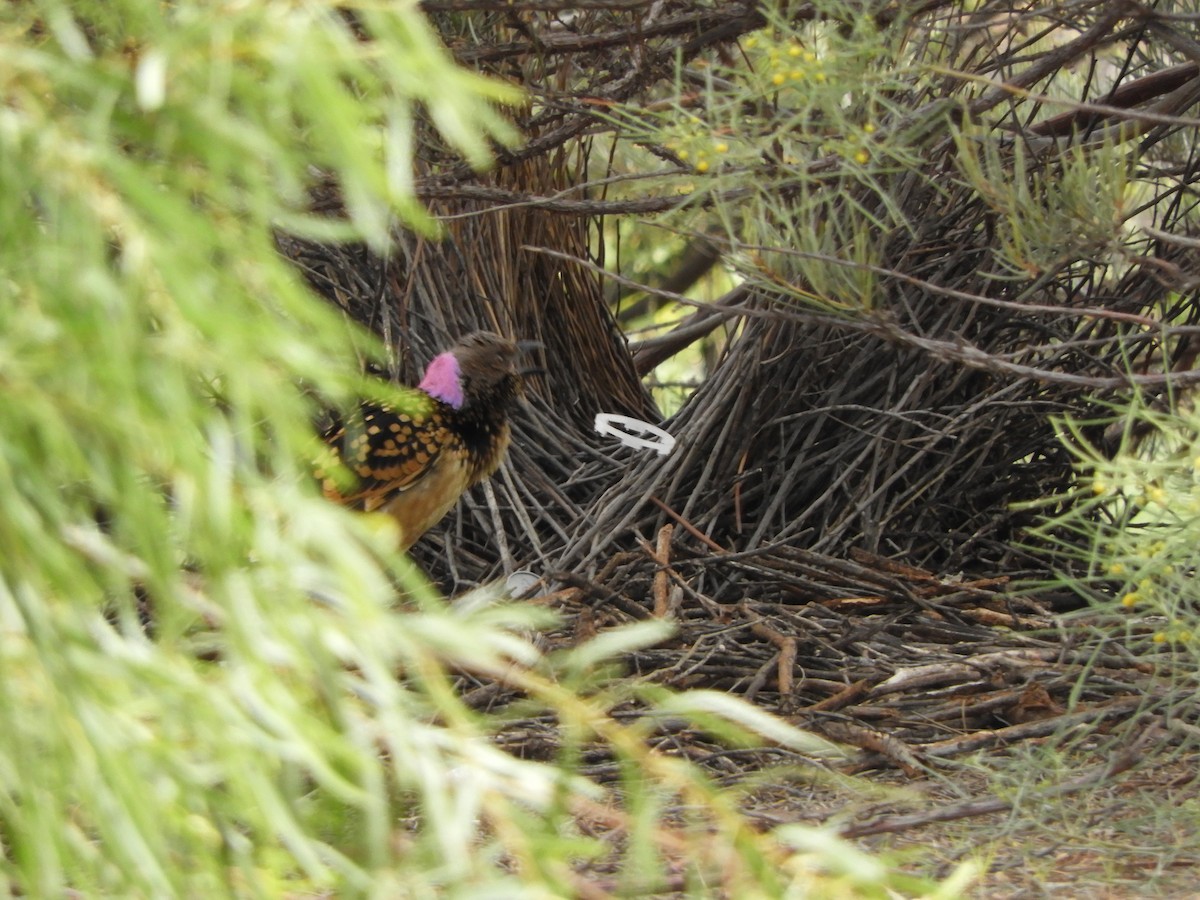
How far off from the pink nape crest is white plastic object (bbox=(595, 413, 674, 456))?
36cm

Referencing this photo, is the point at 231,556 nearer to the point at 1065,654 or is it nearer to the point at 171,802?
the point at 171,802

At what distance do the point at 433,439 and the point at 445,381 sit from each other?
124mm

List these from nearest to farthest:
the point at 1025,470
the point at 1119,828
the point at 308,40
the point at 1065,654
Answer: the point at 308,40, the point at 1119,828, the point at 1065,654, the point at 1025,470

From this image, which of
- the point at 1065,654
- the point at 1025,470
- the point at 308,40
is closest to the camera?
the point at 308,40

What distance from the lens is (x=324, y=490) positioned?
8.81 feet

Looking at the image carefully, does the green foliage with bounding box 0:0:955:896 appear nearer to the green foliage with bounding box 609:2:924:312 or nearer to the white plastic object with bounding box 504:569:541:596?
the green foliage with bounding box 609:2:924:312

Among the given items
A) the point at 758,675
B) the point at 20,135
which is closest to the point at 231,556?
the point at 20,135

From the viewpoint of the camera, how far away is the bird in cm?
265

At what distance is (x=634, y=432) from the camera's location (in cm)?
302

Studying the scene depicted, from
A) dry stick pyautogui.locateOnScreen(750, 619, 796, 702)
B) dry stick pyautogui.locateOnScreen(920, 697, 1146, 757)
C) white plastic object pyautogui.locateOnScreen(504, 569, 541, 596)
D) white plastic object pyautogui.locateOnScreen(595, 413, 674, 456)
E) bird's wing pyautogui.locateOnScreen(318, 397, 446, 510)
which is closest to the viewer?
dry stick pyautogui.locateOnScreen(920, 697, 1146, 757)

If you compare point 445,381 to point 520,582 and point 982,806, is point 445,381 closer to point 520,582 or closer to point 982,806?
point 520,582

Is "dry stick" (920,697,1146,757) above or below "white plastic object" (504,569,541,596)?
below

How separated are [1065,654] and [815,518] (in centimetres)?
75

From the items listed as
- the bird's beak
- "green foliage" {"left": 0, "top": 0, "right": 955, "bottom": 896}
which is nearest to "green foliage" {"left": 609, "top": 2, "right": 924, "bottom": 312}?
"green foliage" {"left": 0, "top": 0, "right": 955, "bottom": 896}
